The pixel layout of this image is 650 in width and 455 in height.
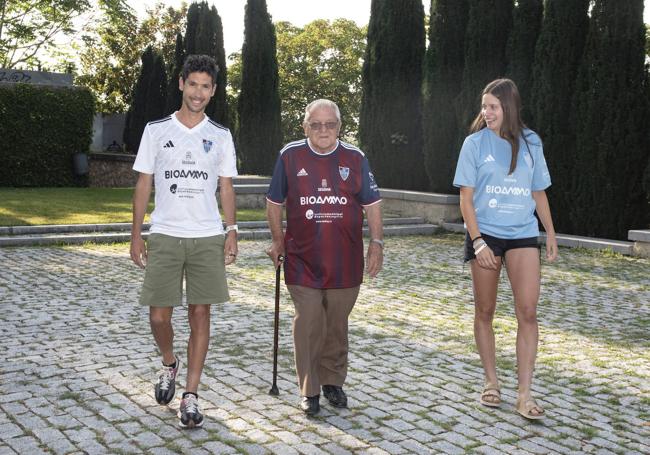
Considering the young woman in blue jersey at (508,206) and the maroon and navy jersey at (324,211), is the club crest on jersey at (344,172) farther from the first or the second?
the young woman in blue jersey at (508,206)

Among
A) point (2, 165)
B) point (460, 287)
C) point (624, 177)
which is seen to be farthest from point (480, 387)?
point (2, 165)

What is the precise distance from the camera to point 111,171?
32.1m

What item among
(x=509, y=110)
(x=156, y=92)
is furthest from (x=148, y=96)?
(x=509, y=110)

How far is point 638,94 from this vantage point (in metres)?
15.5

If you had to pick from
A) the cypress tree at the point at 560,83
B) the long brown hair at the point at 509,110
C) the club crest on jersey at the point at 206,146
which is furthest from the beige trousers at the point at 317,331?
the cypress tree at the point at 560,83

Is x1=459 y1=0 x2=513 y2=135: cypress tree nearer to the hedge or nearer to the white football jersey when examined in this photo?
the hedge

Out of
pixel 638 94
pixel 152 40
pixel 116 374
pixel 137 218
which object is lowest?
pixel 116 374

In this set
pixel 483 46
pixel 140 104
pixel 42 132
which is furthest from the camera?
pixel 140 104

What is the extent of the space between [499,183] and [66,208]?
1488 centimetres

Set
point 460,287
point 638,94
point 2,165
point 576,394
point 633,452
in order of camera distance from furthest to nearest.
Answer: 1. point 2,165
2. point 638,94
3. point 460,287
4. point 576,394
5. point 633,452

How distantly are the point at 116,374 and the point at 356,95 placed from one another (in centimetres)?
4350

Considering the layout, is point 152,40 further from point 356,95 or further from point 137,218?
point 137,218

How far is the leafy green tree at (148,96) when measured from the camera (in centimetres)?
3912

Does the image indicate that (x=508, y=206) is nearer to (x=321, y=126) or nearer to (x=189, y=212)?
(x=321, y=126)
